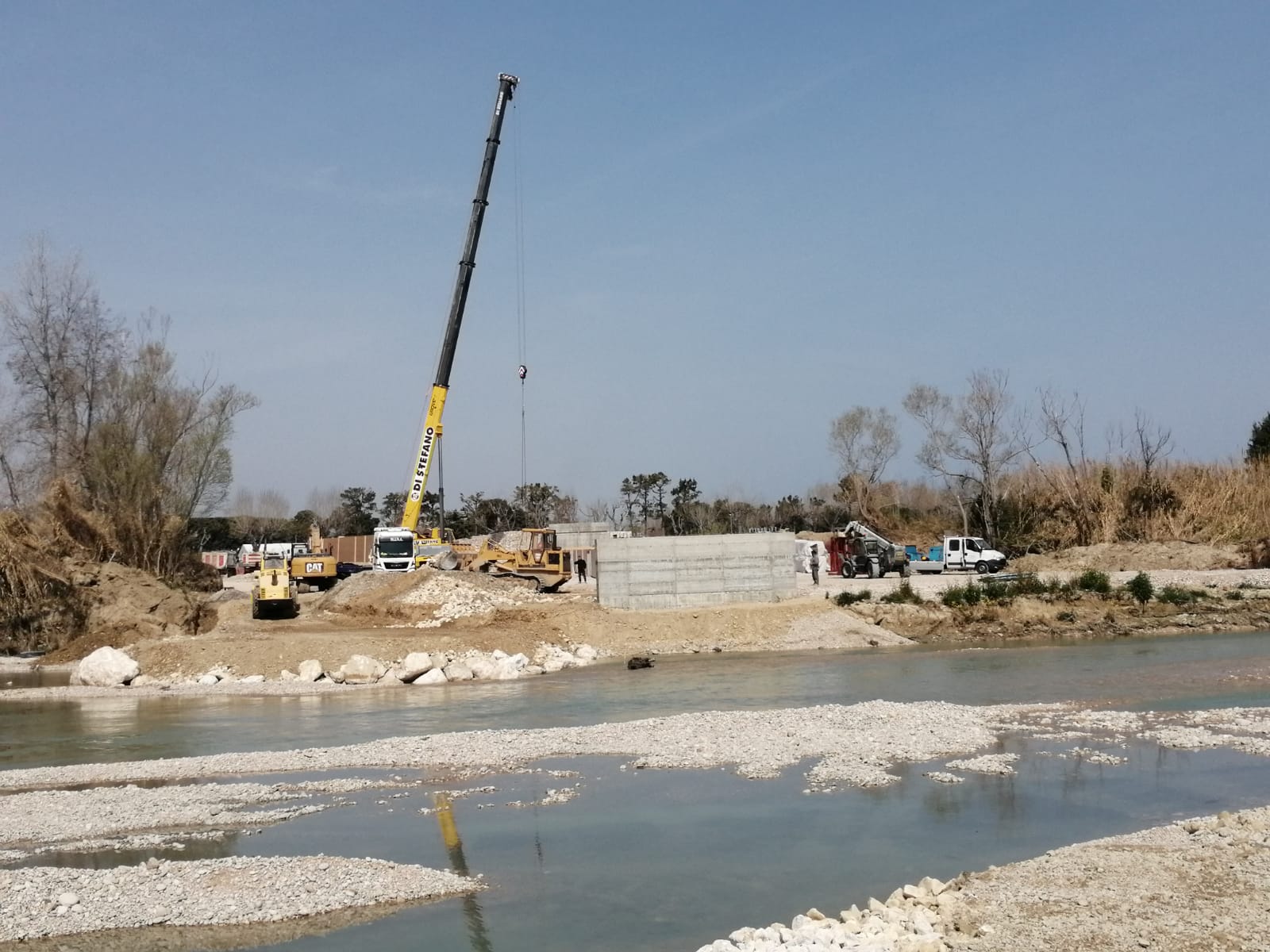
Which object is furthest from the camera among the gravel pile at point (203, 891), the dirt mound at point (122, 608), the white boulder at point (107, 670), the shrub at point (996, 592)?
the shrub at point (996, 592)

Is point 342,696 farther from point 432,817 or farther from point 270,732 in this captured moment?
point 432,817

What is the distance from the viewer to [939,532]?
6931 centimetres

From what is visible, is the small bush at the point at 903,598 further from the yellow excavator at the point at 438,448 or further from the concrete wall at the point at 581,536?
the concrete wall at the point at 581,536

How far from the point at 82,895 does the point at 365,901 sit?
2.74 m

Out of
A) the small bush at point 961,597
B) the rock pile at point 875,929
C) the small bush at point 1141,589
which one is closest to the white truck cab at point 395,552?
the small bush at point 961,597

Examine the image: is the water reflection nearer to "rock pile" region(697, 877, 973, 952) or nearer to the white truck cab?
"rock pile" region(697, 877, 973, 952)

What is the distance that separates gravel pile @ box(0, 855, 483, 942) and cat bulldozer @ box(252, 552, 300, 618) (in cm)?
2712

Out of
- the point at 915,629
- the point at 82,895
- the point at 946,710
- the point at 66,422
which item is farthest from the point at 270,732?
the point at 66,422

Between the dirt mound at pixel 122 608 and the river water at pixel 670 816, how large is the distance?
433 inches

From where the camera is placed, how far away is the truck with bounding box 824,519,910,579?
48.0 m

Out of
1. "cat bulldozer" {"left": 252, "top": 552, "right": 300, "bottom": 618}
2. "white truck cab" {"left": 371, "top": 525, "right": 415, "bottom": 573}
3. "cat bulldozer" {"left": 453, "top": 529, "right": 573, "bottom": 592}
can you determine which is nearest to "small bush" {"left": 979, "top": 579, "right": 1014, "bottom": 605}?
"cat bulldozer" {"left": 453, "top": 529, "right": 573, "bottom": 592}

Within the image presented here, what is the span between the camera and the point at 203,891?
11266mm

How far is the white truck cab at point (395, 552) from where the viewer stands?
43625mm

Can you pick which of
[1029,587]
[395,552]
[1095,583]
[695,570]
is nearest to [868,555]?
[1029,587]
